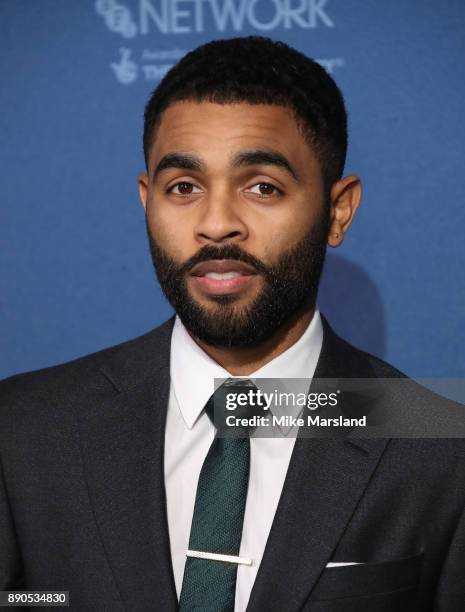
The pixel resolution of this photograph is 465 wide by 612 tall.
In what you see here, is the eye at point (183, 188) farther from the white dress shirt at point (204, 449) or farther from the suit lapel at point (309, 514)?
the suit lapel at point (309, 514)

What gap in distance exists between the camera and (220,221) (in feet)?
4.91

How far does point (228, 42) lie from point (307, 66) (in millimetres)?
177

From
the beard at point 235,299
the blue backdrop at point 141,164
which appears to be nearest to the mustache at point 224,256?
the beard at point 235,299

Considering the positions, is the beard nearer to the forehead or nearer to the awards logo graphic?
the forehead

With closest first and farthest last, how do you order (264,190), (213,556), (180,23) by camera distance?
(213,556) < (264,190) < (180,23)

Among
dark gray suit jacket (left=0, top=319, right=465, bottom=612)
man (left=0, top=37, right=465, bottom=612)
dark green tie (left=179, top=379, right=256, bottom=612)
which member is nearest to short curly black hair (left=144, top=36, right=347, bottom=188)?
man (left=0, top=37, right=465, bottom=612)

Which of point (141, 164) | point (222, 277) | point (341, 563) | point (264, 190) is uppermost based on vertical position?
point (141, 164)

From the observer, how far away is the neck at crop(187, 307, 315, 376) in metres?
1.66

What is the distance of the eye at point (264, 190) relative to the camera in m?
1.57

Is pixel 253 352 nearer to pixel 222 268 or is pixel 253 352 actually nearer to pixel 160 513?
pixel 222 268

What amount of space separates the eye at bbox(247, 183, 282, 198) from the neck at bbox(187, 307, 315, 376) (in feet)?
0.85

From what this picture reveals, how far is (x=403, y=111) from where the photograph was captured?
2.26 metres

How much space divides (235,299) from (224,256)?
93 millimetres

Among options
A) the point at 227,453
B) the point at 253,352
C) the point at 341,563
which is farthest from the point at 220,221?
the point at 341,563
